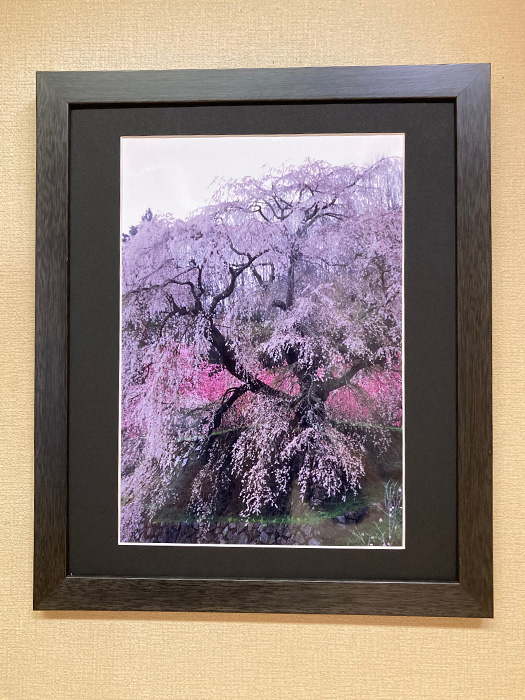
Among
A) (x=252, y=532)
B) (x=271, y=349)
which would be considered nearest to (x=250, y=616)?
(x=252, y=532)

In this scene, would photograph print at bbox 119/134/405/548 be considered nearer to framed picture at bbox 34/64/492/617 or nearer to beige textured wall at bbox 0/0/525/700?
framed picture at bbox 34/64/492/617

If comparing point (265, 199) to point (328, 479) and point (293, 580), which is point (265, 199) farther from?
point (293, 580)

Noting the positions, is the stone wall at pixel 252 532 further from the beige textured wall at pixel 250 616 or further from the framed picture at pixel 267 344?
the beige textured wall at pixel 250 616

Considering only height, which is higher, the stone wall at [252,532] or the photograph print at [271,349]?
the photograph print at [271,349]

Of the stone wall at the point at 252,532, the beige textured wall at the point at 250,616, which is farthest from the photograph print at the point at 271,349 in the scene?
the beige textured wall at the point at 250,616

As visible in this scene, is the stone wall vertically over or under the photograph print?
under

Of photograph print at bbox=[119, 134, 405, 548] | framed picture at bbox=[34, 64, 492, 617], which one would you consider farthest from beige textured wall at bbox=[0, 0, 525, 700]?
photograph print at bbox=[119, 134, 405, 548]
